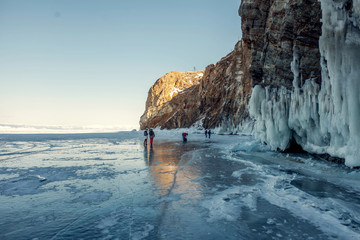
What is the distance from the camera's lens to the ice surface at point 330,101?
7566 millimetres

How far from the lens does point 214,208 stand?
14.1 ft

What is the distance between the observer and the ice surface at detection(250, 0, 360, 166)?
7.57 meters

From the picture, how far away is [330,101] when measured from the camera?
31.8ft

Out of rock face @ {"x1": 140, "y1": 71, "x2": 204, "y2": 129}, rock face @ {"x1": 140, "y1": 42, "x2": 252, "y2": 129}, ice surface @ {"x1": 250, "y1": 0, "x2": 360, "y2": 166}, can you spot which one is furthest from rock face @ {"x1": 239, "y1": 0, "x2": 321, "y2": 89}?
rock face @ {"x1": 140, "y1": 71, "x2": 204, "y2": 129}

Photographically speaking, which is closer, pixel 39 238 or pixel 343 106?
pixel 39 238

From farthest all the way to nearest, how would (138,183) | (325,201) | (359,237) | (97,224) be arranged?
(138,183)
(325,201)
(97,224)
(359,237)

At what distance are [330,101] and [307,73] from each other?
3260mm

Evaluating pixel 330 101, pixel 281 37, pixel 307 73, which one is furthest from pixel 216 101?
pixel 330 101

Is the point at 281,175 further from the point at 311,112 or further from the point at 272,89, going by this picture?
the point at 272,89

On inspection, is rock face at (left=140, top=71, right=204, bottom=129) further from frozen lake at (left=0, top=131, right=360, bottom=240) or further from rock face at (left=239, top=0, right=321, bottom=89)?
frozen lake at (left=0, top=131, right=360, bottom=240)

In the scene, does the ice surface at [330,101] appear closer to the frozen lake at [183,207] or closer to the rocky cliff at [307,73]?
the rocky cliff at [307,73]

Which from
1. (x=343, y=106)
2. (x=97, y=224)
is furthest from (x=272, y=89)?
(x=97, y=224)

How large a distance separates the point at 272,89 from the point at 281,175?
9.98m

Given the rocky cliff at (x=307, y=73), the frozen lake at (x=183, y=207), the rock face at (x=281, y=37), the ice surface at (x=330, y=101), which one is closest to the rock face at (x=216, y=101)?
the rock face at (x=281, y=37)
